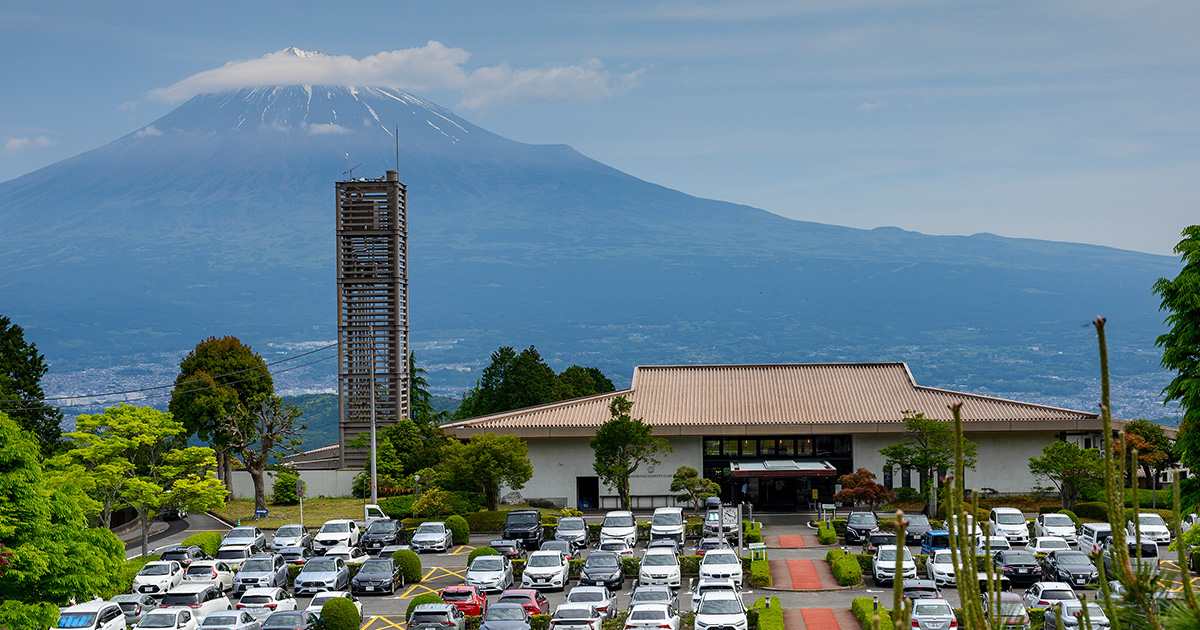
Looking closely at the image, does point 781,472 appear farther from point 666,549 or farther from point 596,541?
point 666,549

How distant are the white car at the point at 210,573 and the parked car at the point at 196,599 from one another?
3.24 meters

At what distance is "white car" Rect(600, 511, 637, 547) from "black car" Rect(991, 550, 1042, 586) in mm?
15341

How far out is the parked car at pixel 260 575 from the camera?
134 feet

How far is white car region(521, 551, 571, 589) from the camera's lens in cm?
4103

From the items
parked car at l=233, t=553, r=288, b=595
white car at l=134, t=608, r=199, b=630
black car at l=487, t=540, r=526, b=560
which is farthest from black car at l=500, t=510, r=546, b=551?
white car at l=134, t=608, r=199, b=630

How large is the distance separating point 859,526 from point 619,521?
10410 millimetres

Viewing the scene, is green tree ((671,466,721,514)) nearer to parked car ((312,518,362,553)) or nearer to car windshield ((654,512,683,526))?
car windshield ((654,512,683,526))

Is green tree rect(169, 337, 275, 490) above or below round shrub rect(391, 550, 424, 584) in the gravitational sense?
above

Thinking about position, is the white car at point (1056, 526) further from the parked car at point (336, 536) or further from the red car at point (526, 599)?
the parked car at point (336, 536)

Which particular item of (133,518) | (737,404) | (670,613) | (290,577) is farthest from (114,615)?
(737,404)

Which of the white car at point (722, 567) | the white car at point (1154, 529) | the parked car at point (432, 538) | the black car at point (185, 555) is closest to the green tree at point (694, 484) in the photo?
the parked car at point (432, 538)

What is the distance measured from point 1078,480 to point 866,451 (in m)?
12.6

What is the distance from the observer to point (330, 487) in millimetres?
71375

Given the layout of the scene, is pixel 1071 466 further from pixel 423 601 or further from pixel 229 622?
pixel 229 622
